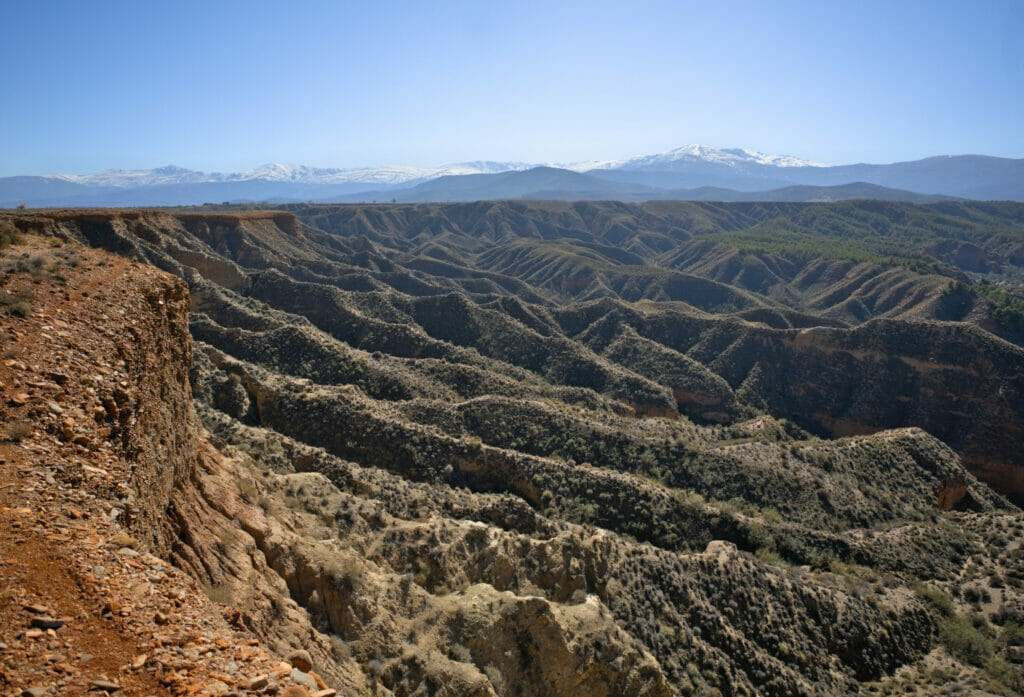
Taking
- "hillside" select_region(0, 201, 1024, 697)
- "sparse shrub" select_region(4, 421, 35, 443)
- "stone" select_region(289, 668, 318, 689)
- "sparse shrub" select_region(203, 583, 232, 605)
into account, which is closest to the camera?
"stone" select_region(289, 668, 318, 689)

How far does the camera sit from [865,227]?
531 feet

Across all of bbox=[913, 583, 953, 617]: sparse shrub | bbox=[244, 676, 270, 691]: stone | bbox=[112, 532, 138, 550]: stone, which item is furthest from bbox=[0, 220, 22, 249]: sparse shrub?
bbox=[913, 583, 953, 617]: sparse shrub

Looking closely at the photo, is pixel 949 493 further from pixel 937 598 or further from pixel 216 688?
pixel 216 688

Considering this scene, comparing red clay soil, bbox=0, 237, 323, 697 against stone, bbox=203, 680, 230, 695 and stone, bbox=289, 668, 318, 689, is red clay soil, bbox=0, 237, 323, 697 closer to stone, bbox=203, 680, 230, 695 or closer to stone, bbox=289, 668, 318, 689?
stone, bbox=203, 680, 230, 695

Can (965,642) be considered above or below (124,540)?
below

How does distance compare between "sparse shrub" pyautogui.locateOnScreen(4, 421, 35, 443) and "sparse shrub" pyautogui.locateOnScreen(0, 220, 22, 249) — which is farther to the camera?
"sparse shrub" pyautogui.locateOnScreen(0, 220, 22, 249)

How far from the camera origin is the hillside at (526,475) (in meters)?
10.6

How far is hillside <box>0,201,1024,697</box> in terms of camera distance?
1062cm

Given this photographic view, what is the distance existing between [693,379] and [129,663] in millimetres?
50921

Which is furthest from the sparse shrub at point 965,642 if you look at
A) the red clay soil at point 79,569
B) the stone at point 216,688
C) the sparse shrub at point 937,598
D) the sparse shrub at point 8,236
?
the sparse shrub at point 8,236

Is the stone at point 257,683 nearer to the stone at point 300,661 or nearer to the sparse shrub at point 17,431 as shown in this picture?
the stone at point 300,661

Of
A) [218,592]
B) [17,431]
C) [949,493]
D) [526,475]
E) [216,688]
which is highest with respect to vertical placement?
[17,431]

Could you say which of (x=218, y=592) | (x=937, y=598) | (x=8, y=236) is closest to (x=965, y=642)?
(x=937, y=598)

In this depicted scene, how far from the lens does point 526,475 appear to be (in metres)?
26.0
